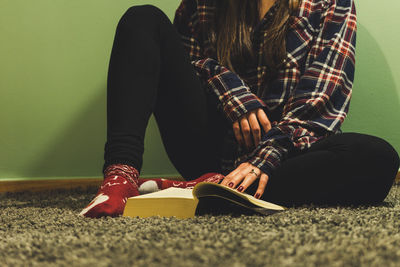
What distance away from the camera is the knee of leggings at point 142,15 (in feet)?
2.36

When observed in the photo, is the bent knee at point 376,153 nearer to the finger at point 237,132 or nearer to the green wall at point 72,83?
the finger at point 237,132

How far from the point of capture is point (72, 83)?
3.73ft

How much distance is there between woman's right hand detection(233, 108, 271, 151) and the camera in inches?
28.0

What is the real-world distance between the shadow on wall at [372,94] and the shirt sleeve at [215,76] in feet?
1.85

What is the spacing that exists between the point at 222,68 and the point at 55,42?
62 cm

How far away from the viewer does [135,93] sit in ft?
2.18

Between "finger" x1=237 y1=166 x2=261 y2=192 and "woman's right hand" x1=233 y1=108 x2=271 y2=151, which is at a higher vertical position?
"woman's right hand" x1=233 y1=108 x2=271 y2=151

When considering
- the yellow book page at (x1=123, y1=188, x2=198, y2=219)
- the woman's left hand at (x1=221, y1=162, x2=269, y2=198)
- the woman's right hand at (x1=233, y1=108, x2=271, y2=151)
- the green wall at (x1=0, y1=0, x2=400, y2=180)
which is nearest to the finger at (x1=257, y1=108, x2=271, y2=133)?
the woman's right hand at (x1=233, y1=108, x2=271, y2=151)

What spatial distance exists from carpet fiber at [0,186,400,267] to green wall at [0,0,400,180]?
1.97 feet

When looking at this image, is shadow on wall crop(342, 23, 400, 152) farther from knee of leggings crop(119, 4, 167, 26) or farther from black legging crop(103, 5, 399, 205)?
knee of leggings crop(119, 4, 167, 26)

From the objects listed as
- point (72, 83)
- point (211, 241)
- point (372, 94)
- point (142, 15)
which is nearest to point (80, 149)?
point (72, 83)

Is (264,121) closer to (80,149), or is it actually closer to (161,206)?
(161,206)

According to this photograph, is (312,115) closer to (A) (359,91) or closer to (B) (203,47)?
(B) (203,47)

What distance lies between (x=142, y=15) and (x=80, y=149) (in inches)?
23.3
